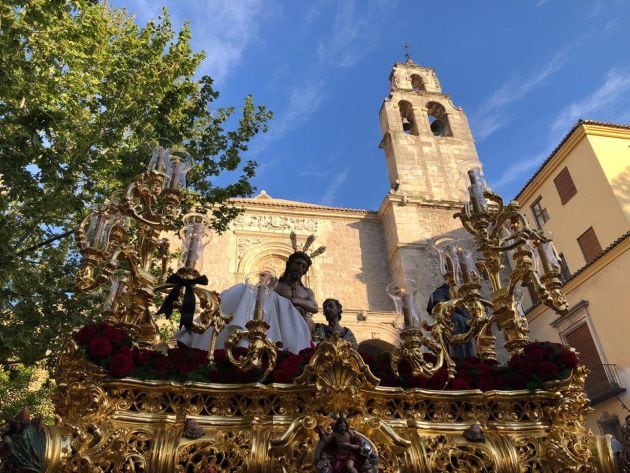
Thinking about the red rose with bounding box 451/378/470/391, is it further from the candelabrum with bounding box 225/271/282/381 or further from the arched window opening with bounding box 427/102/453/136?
the arched window opening with bounding box 427/102/453/136

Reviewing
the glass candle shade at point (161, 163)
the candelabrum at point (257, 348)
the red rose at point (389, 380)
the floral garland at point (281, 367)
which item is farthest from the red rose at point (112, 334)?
the glass candle shade at point (161, 163)

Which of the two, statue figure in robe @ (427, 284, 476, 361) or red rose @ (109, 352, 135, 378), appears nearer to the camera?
red rose @ (109, 352, 135, 378)

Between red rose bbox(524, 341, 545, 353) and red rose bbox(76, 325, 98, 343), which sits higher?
red rose bbox(76, 325, 98, 343)

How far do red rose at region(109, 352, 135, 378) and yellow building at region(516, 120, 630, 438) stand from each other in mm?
14171

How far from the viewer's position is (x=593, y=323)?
1541 cm

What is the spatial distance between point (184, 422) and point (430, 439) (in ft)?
5.22

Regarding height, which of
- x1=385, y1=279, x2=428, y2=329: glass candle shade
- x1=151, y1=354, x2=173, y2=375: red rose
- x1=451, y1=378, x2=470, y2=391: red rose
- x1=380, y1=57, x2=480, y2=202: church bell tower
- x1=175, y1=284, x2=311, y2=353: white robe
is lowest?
x1=451, y1=378, x2=470, y2=391: red rose

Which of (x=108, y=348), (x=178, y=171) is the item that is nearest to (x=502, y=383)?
(x=108, y=348)

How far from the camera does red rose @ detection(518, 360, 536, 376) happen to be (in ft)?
11.8

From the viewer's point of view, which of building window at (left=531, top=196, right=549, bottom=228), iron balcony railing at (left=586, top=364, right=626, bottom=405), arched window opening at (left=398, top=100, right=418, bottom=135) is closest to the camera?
iron balcony railing at (left=586, top=364, right=626, bottom=405)

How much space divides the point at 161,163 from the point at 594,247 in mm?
16661

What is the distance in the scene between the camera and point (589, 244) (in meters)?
17.5

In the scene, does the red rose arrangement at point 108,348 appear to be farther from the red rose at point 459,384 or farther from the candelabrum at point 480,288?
the red rose at point 459,384

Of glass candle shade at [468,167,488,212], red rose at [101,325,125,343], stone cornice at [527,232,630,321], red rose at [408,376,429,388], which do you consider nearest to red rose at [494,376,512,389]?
red rose at [408,376,429,388]
